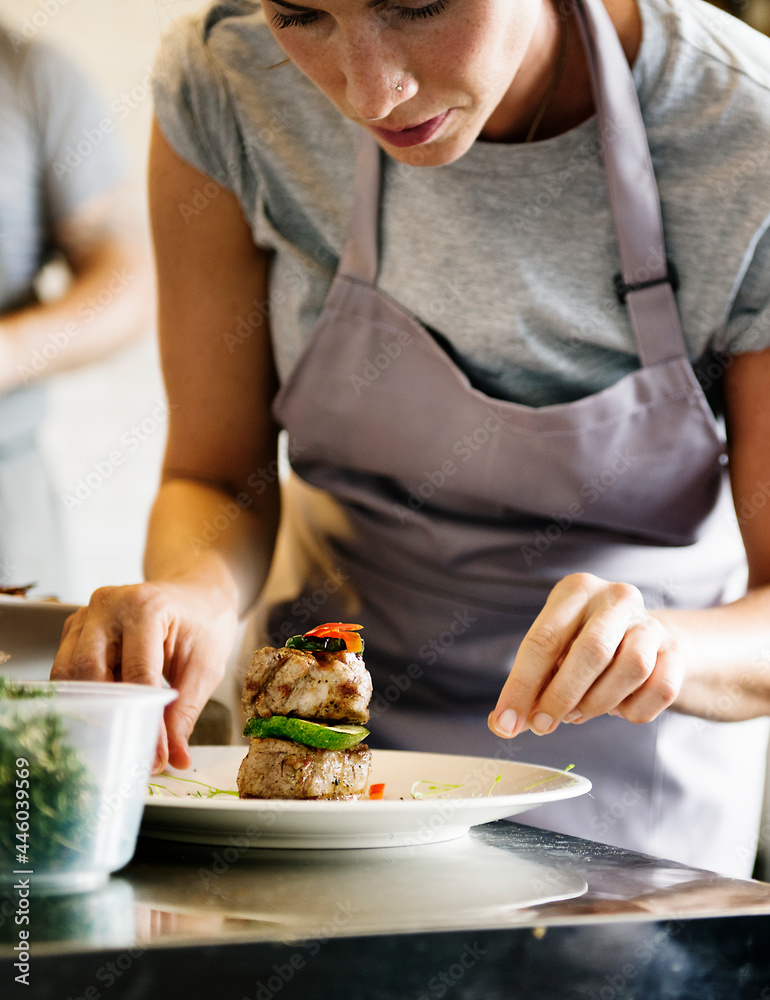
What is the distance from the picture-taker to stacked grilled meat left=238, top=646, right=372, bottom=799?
2.43 ft

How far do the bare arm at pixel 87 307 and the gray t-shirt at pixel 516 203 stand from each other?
0.43 meters

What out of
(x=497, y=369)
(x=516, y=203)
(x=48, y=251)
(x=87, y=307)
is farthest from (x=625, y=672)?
(x=48, y=251)

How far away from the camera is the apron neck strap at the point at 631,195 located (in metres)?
1.03

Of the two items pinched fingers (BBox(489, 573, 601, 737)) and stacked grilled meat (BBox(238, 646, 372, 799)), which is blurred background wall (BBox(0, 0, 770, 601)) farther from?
pinched fingers (BBox(489, 573, 601, 737))

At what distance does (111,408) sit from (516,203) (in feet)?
8.90

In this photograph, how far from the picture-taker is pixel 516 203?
111 cm

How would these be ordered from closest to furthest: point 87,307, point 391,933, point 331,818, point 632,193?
point 391,933
point 331,818
point 632,193
point 87,307

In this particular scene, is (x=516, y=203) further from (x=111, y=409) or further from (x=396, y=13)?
(x=111, y=409)

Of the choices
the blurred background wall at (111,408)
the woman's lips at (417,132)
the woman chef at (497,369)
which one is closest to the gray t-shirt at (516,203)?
the woman chef at (497,369)

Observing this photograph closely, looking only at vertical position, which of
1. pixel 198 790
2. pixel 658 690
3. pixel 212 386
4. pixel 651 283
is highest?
pixel 651 283

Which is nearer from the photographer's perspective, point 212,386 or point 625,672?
point 625,672

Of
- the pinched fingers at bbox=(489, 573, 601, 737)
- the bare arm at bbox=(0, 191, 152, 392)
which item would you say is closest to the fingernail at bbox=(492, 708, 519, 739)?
the pinched fingers at bbox=(489, 573, 601, 737)

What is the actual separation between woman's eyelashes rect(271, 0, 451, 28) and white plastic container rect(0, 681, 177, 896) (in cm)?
61

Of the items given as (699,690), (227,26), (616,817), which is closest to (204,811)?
(699,690)
